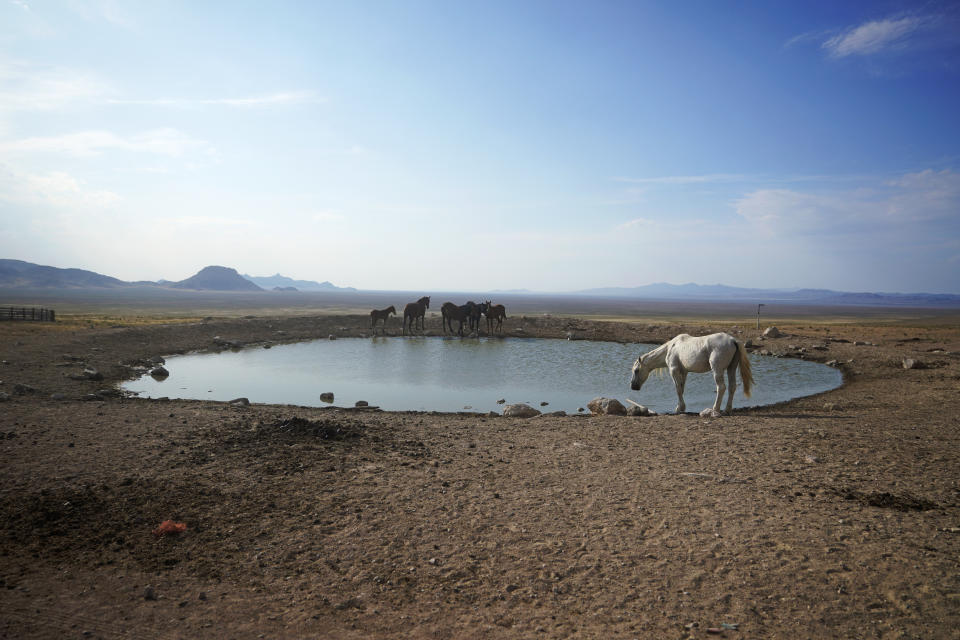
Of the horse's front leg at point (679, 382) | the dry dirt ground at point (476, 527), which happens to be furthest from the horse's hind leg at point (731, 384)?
the dry dirt ground at point (476, 527)

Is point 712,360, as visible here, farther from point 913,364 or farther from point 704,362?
point 913,364

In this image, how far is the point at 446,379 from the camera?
19531 millimetres

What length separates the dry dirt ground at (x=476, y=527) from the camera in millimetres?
4312

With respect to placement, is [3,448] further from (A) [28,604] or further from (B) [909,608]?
(B) [909,608]

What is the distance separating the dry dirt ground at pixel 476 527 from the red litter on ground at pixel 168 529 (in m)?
0.20

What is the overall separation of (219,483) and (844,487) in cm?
884

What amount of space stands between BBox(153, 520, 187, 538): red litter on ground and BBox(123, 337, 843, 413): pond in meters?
8.60

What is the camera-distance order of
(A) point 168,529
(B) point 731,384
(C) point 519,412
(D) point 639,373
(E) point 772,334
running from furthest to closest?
(E) point 772,334 → (D) point 639,373 → (B) point 731,384 → (C) point 519,412 → (A) point 168,529

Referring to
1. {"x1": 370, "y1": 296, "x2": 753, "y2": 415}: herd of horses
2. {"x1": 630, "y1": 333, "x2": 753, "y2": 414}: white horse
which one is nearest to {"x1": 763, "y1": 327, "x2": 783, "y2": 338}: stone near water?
{"x1": 370, "y1": 296, "x2": 753, "y2": 415}: herd of horses

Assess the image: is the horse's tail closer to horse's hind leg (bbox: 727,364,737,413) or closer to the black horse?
horse's hind leg (bbox: 727,364,737,413)

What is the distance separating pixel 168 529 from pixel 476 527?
3.58m

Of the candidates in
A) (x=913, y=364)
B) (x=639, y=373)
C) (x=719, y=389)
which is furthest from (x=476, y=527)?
(x=913, y=364)

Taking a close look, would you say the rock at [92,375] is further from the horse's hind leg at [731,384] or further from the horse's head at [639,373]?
the horse's hind leg at [731,384]

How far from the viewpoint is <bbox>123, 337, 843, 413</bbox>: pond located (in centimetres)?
1566
